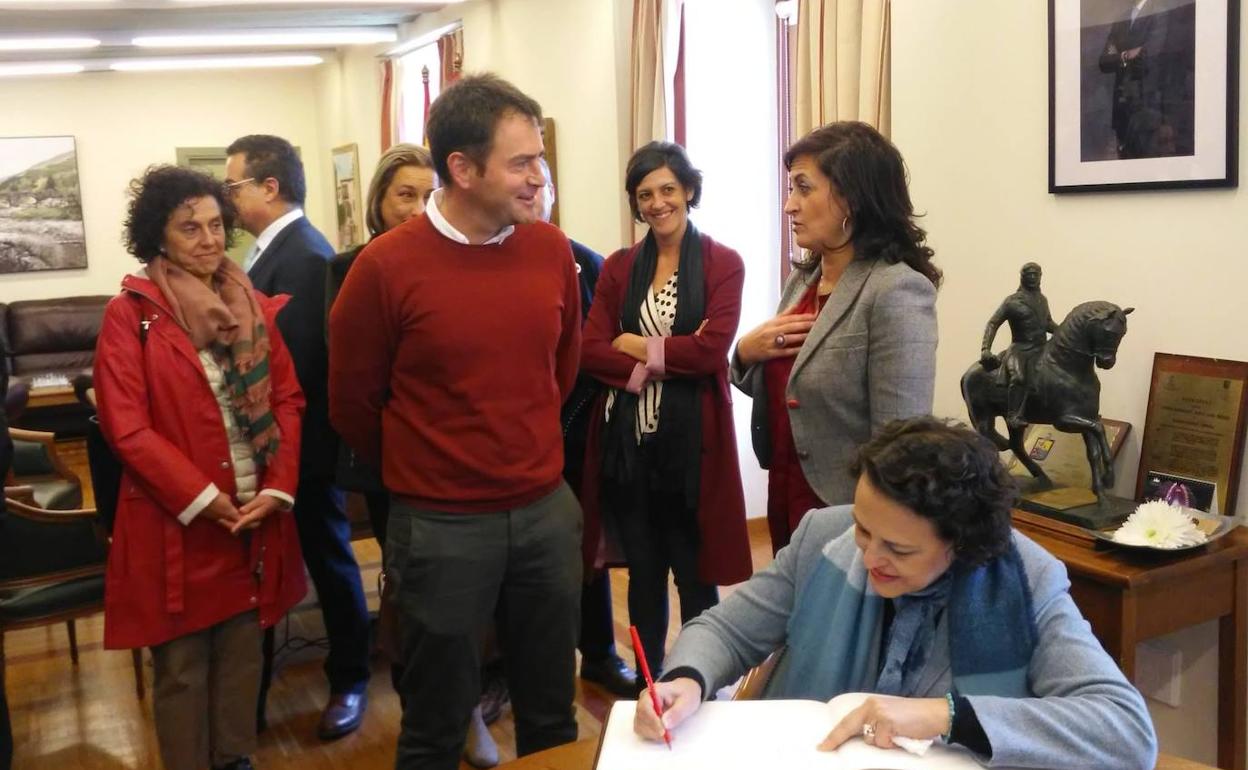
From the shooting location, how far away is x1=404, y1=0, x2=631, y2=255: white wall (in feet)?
16.4

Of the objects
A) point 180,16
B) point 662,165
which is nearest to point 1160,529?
point 662,165

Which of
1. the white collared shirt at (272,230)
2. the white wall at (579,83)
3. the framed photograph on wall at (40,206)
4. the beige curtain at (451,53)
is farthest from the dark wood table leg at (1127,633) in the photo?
the framed photograph on wall at (40,206)

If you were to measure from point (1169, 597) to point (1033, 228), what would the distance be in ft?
3.17

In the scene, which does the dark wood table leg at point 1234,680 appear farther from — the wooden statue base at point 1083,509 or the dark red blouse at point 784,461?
the dark red blouse at point 784,461

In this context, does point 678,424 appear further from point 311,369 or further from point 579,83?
point 579,83

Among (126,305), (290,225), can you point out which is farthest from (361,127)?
(126,305)

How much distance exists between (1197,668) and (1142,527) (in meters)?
0.51

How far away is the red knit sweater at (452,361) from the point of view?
6.42ft

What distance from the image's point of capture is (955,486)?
1.32m

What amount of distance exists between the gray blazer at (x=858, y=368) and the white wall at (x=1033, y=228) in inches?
27.0

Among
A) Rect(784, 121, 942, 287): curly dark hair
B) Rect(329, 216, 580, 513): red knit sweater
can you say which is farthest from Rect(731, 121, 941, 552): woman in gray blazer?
Rect(329, 216, 580, 513): red knit sweater

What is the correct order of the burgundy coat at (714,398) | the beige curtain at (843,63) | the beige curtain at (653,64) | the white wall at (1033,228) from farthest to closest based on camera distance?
the beige curtain at (653,64), the beige curtain at (843,63), the burgundy coat at (714,398), the white wall at (1033,228)

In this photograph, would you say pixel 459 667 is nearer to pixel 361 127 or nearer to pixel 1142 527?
pixel 1142 527

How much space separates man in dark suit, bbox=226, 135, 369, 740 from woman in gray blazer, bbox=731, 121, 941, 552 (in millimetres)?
1277
